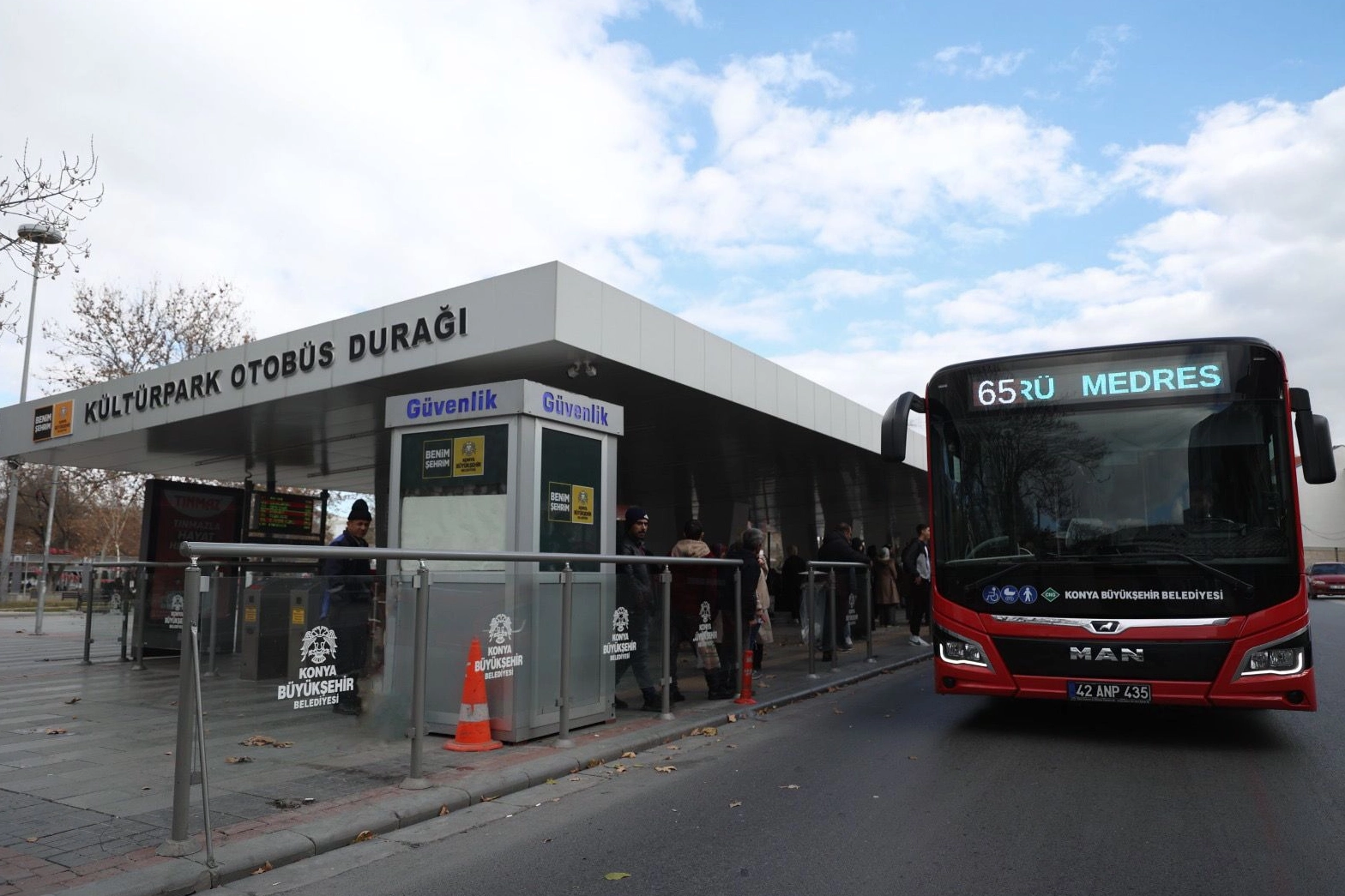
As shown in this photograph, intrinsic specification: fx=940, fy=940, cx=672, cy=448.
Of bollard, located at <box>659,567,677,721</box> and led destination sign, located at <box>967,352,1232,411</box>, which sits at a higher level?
led destination sign, located at <box>967,352,1232,411</box>

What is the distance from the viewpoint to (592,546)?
8.84 metres

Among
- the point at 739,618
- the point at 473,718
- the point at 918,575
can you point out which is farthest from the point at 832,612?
the point at 473,718

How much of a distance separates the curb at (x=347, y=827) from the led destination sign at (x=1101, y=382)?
3935 mm

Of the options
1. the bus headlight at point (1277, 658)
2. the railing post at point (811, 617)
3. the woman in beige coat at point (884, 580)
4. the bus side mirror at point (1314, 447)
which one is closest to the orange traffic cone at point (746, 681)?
the railing post at point (811, 617)

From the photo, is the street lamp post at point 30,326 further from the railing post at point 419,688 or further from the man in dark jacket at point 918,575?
the man in dark jacket at point 918,575

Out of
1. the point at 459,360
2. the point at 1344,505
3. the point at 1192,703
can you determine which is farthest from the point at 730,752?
the point at 1344,505

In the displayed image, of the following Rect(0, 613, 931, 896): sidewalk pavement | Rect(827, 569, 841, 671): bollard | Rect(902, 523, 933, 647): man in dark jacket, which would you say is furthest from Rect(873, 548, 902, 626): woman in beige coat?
Rect(0, 613, 931, 896): sidewalk pavement

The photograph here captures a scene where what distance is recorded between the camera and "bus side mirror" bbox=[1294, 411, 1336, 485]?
272 inches

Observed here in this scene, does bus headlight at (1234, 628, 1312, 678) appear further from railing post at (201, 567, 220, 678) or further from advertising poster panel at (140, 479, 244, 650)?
advertising poster panel at (140, 479, 244, 650)

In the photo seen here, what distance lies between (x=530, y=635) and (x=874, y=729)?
3165mm

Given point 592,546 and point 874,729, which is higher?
point 592,546

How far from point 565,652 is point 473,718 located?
891 millimetres

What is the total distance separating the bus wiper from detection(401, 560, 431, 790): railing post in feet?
16.4

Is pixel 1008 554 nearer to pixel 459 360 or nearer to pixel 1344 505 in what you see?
pixel 459 360
